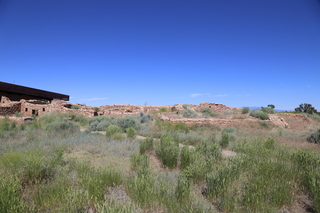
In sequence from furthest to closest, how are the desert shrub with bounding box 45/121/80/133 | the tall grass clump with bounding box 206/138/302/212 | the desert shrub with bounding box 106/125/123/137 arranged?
the desert shrub with bounding box 45/121/80/133
the desert shrub with bounding box 106/125/123/137
the tall grass clump with bounding box 206/138/302/212

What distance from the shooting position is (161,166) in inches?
202

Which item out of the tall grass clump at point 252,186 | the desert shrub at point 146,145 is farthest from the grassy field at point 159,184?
the desert shrub at point 146,145

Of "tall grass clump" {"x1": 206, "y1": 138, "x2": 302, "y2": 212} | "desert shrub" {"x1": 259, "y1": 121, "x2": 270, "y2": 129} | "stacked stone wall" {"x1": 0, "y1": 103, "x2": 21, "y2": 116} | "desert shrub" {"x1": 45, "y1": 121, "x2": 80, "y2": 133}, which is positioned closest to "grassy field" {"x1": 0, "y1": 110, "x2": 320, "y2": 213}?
"tall grass clump" {"x1": 206, "y1": 138, "x2": 302, "y2": 212}

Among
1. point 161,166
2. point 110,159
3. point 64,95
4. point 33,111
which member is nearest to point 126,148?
point 110,159

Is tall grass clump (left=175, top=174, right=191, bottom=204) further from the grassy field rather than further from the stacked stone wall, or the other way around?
the stacked stone wall

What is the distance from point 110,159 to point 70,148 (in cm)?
187

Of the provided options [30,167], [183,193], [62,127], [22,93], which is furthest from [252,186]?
[22,93]

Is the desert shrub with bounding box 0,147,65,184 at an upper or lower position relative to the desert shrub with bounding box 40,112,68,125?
lower

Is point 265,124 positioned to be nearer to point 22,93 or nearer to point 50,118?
point 50,118

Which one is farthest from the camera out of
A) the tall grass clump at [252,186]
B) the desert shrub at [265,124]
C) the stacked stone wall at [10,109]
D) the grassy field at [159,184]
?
the stacked stone wall at [10,109]

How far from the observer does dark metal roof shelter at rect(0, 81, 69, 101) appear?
73.1ft

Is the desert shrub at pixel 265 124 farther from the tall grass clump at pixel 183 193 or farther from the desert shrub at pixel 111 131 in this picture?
the tall grass clump at pixel 183 193

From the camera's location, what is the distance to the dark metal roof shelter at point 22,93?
73.1 ft

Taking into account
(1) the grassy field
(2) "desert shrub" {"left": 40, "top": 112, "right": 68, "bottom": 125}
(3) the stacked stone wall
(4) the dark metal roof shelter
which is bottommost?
(1) the grassy field
